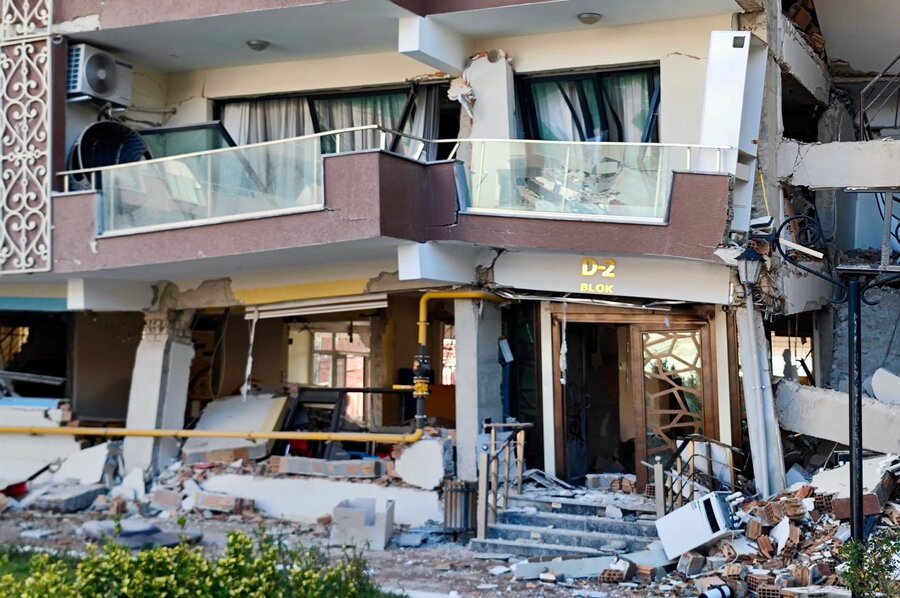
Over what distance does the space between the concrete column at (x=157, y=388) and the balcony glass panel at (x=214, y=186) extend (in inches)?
100

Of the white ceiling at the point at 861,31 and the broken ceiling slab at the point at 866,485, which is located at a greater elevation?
the white ceiling at the point at 861,31

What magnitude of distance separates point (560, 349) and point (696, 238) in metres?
2.83

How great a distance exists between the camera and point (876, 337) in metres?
16.0

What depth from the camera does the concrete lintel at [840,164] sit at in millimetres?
13758

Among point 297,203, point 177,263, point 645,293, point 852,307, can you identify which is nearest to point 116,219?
point 177,263

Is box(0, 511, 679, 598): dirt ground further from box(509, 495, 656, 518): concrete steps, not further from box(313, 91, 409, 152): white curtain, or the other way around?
box(313, 91, 409, 152): white curtain

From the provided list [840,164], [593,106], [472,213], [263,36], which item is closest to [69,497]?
[263,36]

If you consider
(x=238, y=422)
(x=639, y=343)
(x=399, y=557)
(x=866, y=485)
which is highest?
(x=639, y=343)

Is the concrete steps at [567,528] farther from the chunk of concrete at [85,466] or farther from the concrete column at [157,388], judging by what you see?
the chunk of concrete at [85,466]

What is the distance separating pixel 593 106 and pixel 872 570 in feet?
26.5

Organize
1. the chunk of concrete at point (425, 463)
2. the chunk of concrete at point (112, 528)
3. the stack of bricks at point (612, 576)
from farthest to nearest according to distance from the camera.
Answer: the chunk of concrete at point (425, 463), the chunk of concrete at point (112, 528), the stack of bricks at point (612, 576)

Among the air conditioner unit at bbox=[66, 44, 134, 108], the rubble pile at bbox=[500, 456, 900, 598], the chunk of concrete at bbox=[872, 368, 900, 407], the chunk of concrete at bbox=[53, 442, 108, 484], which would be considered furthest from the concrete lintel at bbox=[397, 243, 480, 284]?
the chunk of concrete at bbox=[53, 442, 108, 484]

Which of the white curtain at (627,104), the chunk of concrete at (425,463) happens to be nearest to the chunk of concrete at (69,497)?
the chunk of concrete at (425,463)

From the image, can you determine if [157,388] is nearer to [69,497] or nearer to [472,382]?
[69,497]
